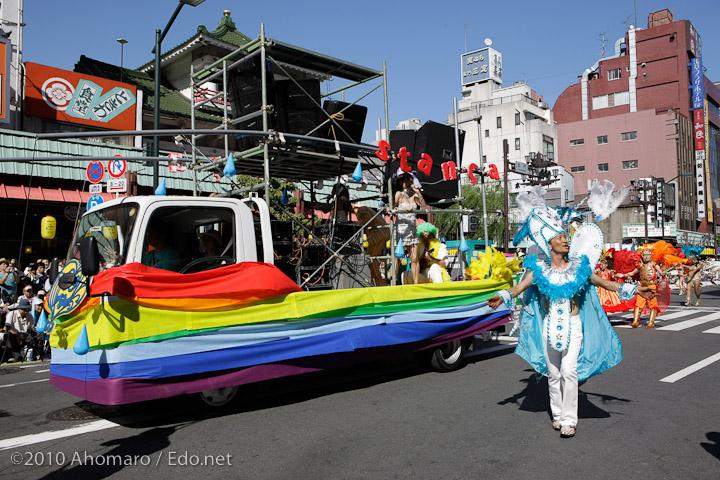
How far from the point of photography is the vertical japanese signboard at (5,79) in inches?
698

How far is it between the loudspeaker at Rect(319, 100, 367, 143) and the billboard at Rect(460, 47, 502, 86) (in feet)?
270

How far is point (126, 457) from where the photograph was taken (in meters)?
4.46

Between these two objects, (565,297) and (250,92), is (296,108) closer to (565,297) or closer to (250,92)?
(250,92)

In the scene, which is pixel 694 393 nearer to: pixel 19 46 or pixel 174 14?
pixel 174 14

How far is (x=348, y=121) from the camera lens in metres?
8.86

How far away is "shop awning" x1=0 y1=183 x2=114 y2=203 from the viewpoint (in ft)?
54.4

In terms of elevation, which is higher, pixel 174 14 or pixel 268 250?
pixel 174 14

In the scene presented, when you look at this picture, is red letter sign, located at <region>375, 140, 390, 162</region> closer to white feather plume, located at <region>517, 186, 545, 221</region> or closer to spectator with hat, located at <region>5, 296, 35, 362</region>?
white feather plume, located at <region>517, 186, 545, 221</region>

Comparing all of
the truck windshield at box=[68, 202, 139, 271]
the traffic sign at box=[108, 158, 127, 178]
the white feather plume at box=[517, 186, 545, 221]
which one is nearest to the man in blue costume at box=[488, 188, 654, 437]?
the white feather plume at box=[517, 186, 545, 221]

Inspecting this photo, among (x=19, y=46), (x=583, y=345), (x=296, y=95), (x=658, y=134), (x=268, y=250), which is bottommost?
(x=583, y=345)

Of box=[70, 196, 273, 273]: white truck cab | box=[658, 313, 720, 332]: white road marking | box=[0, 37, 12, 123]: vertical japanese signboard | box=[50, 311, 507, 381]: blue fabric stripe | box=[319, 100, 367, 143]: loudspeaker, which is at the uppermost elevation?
box=[0, 37, 12, 123]: vertical japanese signboard

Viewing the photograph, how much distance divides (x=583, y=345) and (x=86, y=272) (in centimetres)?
434

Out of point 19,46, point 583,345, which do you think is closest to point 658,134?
point 19,46

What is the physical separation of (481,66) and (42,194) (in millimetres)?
79727
